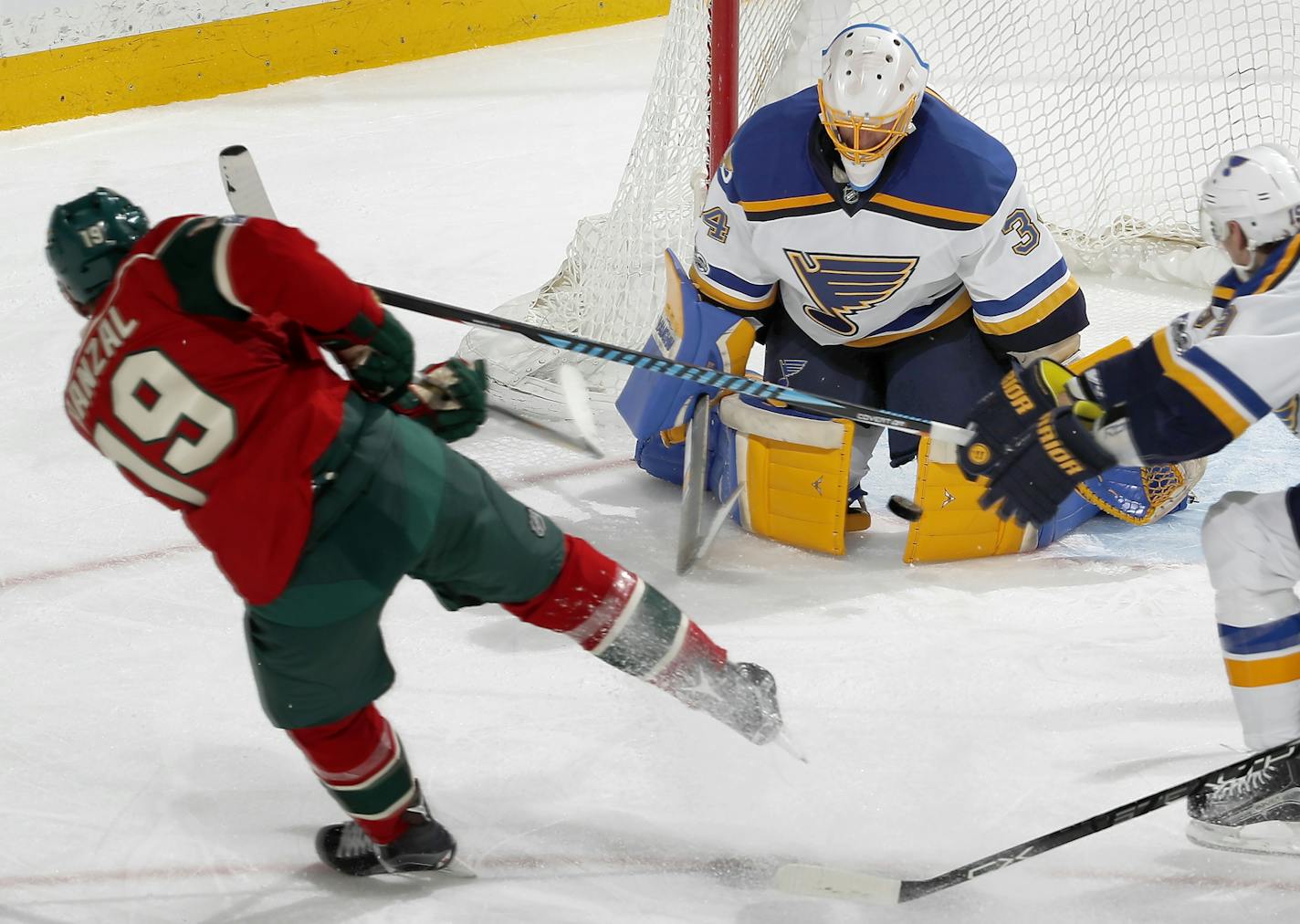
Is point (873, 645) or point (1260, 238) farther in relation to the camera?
point (873, 645)

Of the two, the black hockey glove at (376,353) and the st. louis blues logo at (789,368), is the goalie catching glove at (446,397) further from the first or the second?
the st. louis blues logo at (789,368)

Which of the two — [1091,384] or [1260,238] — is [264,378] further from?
[1260,238]

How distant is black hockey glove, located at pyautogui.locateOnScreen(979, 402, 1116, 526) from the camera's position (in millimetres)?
1762

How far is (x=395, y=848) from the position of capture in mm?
1871

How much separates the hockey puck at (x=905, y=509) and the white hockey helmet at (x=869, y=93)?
2.01ft

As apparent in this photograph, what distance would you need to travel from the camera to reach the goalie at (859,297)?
8.30 feet

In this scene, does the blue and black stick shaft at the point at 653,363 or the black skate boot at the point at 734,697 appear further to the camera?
the blue and black stick shaft at the point at 653,363

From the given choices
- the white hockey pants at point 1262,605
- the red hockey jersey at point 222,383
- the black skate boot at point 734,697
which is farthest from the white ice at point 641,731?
the red hockey jersey at point 222,383

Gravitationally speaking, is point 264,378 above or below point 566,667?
above

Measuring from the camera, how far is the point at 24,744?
7.30ft

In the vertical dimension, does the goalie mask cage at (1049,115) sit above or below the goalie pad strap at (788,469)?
above

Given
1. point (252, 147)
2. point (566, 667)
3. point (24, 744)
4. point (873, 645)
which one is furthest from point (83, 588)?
point (252, 147)

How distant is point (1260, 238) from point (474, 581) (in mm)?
1089

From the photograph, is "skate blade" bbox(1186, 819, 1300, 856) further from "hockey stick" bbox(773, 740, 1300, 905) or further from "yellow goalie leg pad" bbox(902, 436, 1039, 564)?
"yellow goalie leg pad" bbox(902, 436, 1039, 564)
